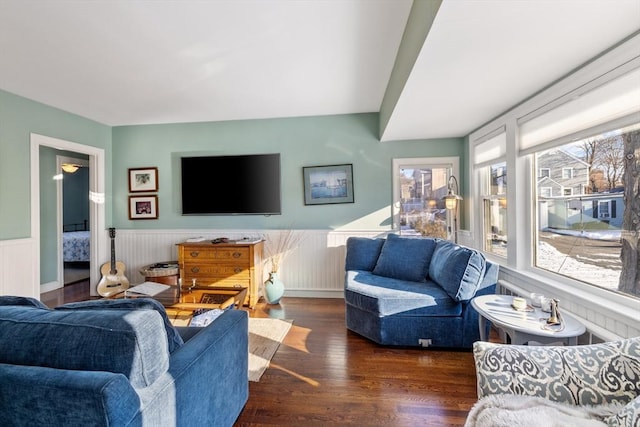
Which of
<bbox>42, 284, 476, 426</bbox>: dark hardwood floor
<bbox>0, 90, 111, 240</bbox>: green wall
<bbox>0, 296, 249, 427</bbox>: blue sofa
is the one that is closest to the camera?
<bbox>0, 296, 249, 427</bbox>: blue sofa

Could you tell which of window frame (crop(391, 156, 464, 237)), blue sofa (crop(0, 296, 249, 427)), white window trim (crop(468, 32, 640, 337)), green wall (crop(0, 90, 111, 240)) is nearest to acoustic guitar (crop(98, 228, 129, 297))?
green wall (crop(0, 90, 111, 240))

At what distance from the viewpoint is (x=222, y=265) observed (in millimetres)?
3559

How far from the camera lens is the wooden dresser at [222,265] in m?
3.53

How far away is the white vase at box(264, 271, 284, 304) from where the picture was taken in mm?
3574

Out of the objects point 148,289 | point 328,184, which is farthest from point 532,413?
point 328,184

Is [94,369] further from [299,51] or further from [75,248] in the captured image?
[75,248]

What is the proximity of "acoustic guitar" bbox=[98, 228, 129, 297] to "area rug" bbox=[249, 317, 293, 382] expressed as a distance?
2.20m

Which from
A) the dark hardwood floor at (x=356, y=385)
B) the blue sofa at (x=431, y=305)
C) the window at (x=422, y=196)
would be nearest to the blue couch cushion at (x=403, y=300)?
the blue sofa at (x=431, y=305)

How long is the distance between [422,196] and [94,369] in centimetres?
370

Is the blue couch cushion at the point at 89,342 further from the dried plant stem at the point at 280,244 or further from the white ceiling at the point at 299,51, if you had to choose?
the dried plant stem at the point at 280,244

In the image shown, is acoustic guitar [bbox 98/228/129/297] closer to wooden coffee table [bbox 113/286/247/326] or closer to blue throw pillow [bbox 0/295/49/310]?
wooden coffee table [bbox 113/286/247/326]

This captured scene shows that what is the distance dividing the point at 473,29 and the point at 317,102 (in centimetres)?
222

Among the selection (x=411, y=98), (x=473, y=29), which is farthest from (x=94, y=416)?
(x=411, y=98)

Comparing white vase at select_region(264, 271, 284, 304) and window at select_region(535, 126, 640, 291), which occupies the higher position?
window at select_region(535, 126, 640, 291)
